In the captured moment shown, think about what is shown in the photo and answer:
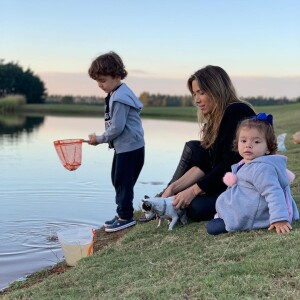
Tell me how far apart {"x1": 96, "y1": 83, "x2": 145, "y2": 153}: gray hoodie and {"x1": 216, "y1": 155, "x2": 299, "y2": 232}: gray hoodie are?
5.04ft

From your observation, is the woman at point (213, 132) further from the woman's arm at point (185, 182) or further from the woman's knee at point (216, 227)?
the woman's knee at point (216, 227)

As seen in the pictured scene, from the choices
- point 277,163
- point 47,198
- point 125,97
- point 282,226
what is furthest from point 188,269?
point 47,198

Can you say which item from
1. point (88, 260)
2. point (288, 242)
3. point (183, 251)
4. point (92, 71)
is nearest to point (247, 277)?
point (288, 242)

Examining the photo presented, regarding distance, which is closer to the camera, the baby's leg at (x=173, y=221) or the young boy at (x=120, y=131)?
the baby's leg at (x=173, y=221)

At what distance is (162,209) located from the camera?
4.03m

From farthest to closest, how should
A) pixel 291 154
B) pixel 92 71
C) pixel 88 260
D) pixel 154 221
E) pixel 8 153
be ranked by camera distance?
pixel 8 153, pixel 291 154, pixel 92 71, pixel 154 221, pixel 88 260

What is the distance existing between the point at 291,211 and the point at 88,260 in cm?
145

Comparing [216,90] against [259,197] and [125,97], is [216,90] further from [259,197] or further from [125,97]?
[125,97]

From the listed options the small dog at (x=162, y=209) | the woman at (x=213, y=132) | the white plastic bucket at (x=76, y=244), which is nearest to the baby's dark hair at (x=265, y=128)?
the woman at (x=213, y=132)

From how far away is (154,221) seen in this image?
15.0 feet

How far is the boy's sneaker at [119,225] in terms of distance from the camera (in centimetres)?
494

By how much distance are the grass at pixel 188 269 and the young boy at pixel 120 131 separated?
3.13 ft

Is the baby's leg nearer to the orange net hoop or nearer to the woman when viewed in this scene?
the woman

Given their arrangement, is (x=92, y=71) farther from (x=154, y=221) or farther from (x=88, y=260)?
(x=88, y=260)
